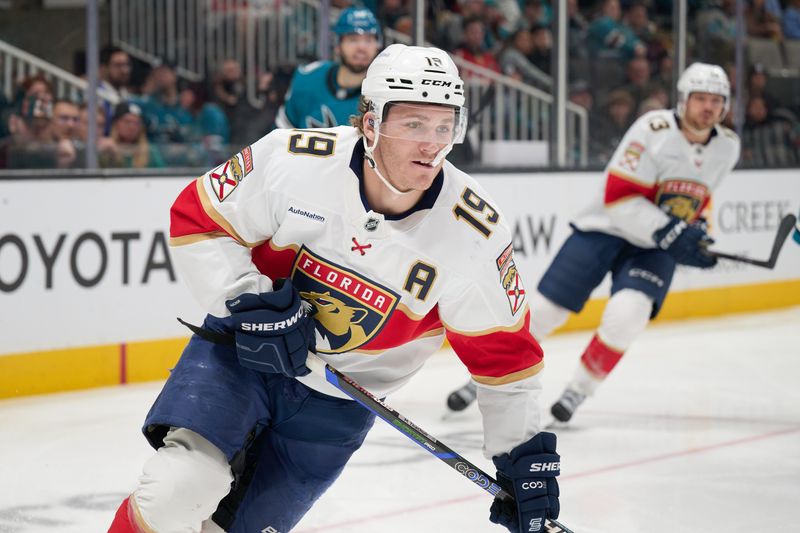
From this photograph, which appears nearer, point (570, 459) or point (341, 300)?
point (341, 300)

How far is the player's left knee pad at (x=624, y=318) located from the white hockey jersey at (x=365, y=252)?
2142 mm

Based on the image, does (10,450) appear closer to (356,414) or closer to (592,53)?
(356,414)

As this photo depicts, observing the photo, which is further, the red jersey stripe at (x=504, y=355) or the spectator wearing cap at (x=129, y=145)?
the spectator wearing cap at (x=129, y=145)

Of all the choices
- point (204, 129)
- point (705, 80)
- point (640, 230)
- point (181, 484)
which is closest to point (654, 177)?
point (640, 230)

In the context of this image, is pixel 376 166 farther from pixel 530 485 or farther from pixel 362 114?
pixel 530 485

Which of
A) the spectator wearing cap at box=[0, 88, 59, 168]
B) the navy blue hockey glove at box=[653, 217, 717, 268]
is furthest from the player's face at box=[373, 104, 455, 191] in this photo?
the spectator wearing cap at box=[0, 88, 59, 168]

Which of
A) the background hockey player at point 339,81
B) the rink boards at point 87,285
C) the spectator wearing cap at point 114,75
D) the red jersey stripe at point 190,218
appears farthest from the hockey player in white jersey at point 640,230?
the red jersey stripe at point 190,218

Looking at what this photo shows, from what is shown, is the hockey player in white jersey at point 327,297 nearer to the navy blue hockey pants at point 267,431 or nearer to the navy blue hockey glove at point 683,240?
the navy blue hockey pants at point 267,431

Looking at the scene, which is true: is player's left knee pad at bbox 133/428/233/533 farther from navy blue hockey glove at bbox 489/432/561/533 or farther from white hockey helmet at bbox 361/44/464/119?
white hockey helmet at bbox 361/44/464/119

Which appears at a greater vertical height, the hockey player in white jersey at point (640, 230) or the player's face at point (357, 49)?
the player's face at point (357, 49)

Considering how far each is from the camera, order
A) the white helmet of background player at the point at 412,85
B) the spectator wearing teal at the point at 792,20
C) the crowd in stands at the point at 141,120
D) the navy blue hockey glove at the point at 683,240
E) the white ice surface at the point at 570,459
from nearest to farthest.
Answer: the white helmet of background player at the point at 412,85
the white ice surface at the point at 570,459
the navy blue hockey glove at the point at 683,240
the crowd in stands at the point at 141,120
the spectator wearing teal at the point at 792,20

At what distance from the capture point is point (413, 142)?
6.88 feet

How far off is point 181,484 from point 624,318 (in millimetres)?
2548

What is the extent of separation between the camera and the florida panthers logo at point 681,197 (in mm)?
4465
